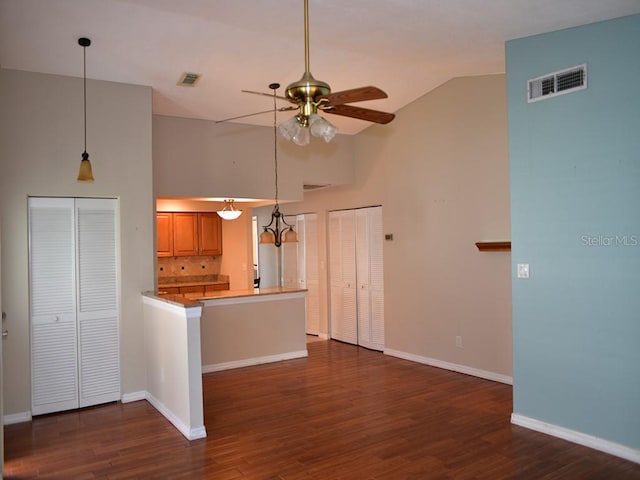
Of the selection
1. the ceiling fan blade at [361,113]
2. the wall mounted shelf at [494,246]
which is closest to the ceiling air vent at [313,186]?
the wall mounted shelf at [494,246]

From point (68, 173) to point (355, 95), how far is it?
10.6ft

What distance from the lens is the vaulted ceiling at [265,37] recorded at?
360 cm

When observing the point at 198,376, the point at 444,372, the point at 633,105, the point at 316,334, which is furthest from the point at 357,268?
the point at 633,105

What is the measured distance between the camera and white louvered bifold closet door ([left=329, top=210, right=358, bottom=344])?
25.2 feet

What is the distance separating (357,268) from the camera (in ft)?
24.9

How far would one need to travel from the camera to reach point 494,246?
5324mm

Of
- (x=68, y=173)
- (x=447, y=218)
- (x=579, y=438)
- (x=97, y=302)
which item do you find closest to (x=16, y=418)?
(x=97, y=302)

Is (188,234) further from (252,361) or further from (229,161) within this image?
(252,361)

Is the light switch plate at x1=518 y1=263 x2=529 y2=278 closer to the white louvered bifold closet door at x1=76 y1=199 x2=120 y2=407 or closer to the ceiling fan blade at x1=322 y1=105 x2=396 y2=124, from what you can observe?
the ceiling fan blade at x1=322 y1=105 x2=396 y2=124

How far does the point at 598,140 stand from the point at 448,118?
7.96ft

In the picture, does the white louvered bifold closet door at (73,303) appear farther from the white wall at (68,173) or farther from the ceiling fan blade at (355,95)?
the ceiling fan blade at (355,95)

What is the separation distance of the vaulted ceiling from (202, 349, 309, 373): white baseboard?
10.6 feet

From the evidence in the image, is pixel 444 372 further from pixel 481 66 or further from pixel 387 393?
pixel 481 66

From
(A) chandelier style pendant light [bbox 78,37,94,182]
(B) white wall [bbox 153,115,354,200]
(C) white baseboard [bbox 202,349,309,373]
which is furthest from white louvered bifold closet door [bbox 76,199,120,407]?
(C) white baseboard [bbox 202,349,309,373]
